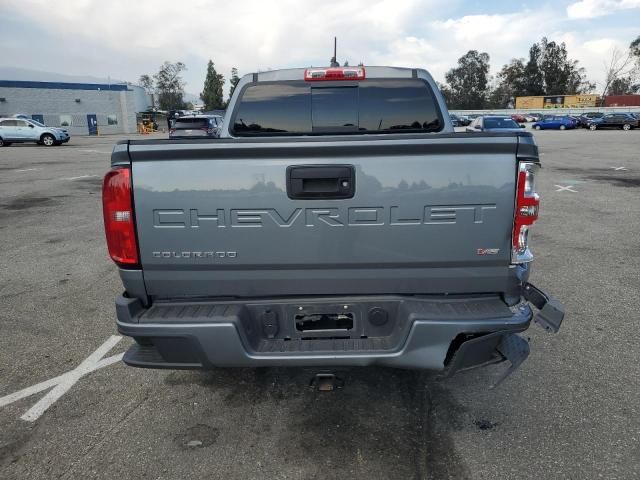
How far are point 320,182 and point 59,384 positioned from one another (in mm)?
2442

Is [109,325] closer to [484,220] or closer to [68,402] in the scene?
[68,402]

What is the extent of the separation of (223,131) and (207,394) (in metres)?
2.09

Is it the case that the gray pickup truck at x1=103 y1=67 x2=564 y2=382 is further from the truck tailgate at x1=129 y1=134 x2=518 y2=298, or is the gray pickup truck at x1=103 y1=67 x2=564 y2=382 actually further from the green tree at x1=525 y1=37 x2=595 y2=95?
the green tree at x1=525 y1=37 x2=595 y2=95

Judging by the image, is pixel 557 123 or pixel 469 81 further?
pixel 469 81

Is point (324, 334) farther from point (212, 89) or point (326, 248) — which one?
point (212, 89)

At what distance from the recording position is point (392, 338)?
2508 millimetres

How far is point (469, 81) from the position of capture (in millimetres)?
124375

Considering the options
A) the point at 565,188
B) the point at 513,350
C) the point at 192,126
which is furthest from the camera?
the point at 192,126

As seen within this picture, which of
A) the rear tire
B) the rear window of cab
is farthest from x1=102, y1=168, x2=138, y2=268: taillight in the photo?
the rear tire

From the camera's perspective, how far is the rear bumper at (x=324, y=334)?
2391mm

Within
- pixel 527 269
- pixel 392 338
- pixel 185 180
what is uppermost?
pixel 185 180

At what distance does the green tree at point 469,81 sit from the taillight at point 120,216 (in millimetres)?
126657

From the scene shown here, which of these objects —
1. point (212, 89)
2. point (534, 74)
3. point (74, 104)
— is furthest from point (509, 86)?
point (74, 104)

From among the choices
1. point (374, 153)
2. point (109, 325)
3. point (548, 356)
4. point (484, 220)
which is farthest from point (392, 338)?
point (109, 325)
